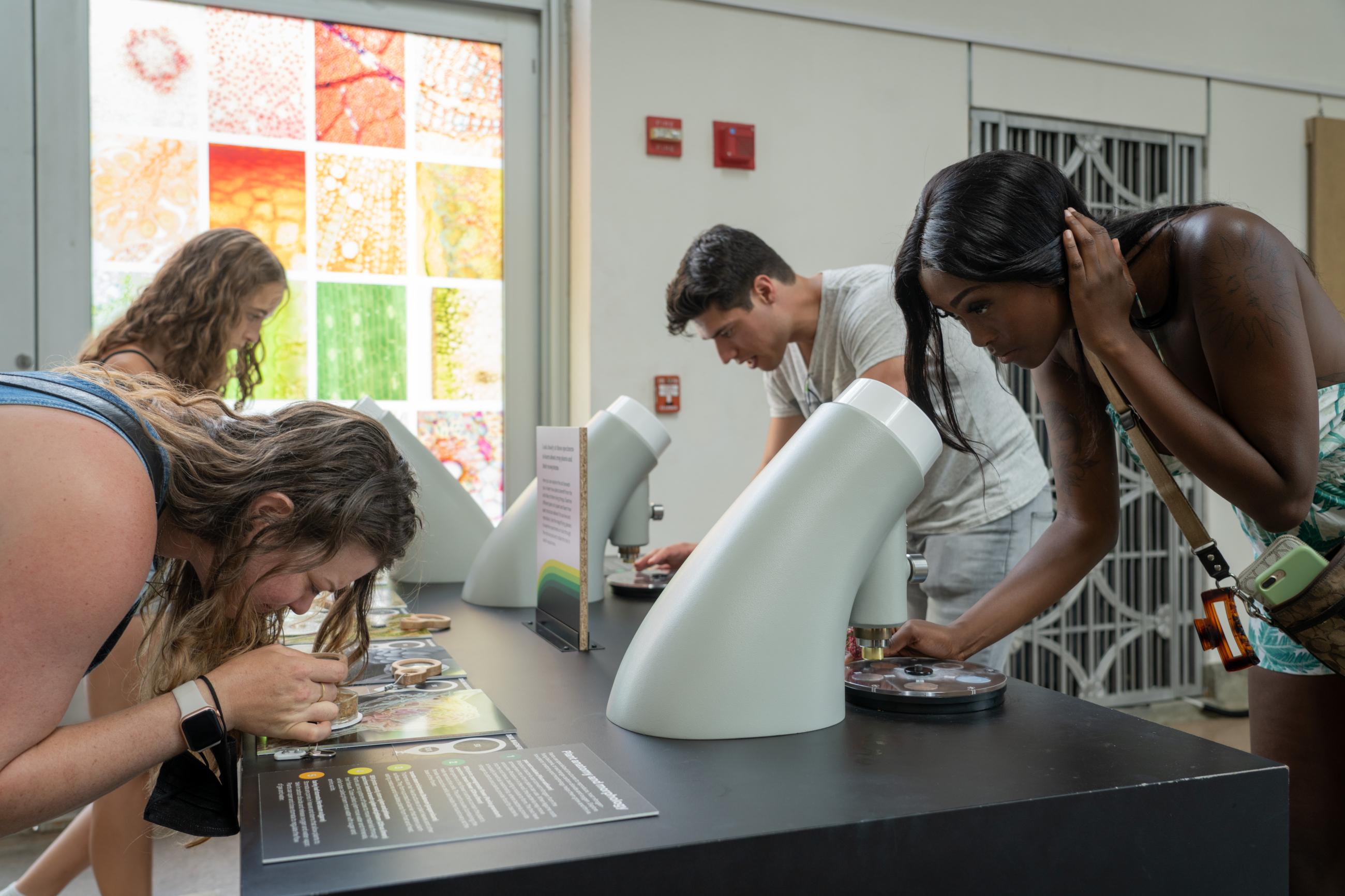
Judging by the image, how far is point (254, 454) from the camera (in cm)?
101

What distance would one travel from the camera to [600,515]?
170cm

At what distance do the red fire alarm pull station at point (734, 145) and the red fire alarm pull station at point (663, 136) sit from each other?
0.13m

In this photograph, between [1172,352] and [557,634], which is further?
[557,634]

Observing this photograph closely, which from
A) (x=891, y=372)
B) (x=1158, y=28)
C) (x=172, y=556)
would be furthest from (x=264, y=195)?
(x=1158, y=28)

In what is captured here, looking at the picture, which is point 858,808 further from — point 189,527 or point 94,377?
point 94,377

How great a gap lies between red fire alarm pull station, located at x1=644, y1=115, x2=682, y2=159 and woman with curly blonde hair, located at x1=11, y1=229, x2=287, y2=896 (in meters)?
1.26

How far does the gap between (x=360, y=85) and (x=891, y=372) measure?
2002mm

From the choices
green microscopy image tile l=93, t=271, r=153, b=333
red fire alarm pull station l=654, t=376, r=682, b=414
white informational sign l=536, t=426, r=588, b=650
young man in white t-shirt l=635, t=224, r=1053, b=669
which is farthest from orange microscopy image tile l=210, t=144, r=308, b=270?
white informational sign l=536, t=426, r=588, b=650

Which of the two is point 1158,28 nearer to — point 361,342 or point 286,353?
point 361,342

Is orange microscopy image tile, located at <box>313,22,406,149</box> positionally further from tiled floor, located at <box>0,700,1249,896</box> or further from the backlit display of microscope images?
tiled floor, located at <box>0,700,1249,896</box>

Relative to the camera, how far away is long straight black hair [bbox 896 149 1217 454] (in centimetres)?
119

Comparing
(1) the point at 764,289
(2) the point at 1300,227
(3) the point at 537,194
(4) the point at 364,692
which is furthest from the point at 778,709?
(2) the point at 1300,227

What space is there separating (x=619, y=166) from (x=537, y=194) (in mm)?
334

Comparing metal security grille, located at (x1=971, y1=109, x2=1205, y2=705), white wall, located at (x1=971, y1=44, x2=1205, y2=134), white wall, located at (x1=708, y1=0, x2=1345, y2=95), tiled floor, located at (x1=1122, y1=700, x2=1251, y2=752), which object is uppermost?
white wall, located at (x1=708, y1=0, x2=1345, y2=95)
